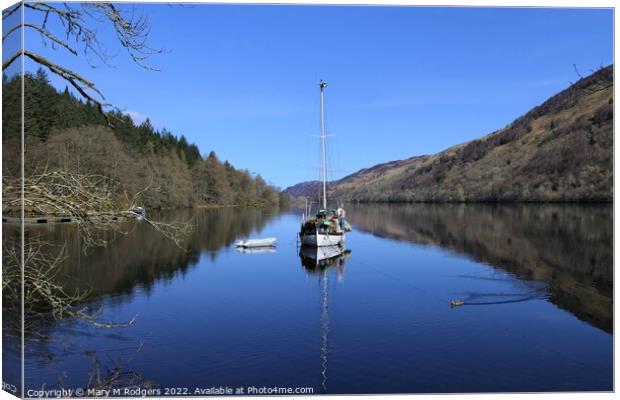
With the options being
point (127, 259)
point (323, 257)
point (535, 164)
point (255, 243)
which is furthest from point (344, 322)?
point (535, 164)

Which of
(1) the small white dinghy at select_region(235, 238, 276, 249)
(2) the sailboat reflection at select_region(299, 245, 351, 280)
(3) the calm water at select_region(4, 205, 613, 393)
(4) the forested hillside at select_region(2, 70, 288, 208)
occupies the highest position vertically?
(4) the forested hillside at select_region(2, 70, 288, 208)

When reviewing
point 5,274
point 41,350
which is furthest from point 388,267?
point 5,274

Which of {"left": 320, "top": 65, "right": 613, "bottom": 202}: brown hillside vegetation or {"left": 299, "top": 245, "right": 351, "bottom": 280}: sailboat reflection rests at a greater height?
{"left": 320, "top": 65, "right": 613, "bottom": 202}: brown hillside vegetation

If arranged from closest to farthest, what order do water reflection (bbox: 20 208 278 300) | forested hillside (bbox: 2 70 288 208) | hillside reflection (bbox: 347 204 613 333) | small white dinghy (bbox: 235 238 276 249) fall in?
forested hillside (bbox: 2 70 288 208) < hillside reflection (bbox: 347 204 613 333) < water reflection (bbox: 20 208 278 300) < small white dinghy (bbox: 235 238 276 249)

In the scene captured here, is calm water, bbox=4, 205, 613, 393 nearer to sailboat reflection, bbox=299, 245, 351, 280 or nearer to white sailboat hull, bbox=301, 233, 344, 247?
sailboat reflection, bbox=299, 245, 351, 280

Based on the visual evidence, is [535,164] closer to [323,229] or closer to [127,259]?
[323,229]

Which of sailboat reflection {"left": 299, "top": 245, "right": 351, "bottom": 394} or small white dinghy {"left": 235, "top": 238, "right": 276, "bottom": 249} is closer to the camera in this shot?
A: sailboat reflection {"left": 299, "top": 245, "right": 351, "bottom": 394}

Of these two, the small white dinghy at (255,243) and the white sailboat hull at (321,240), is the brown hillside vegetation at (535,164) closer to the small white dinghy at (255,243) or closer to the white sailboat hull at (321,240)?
the white sailboat hull at (321,240)

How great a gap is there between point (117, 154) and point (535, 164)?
86834mm

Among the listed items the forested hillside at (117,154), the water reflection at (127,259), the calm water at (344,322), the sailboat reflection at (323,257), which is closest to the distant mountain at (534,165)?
the sailboat reflection at (323,257)

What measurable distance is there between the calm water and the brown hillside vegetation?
14.5 m

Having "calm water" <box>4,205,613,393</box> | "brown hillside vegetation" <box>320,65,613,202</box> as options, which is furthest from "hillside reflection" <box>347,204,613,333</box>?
"brown hillside vegetation" <box>320,65,613,202</box>

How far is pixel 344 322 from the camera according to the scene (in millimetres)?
13883

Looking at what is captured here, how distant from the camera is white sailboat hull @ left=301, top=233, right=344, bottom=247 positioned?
3180 centimetres
